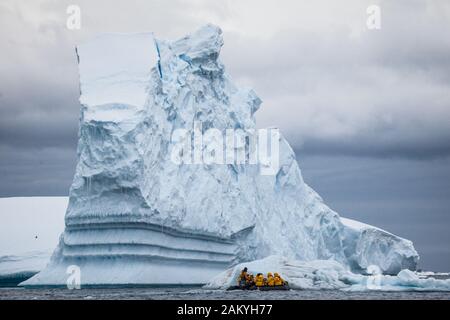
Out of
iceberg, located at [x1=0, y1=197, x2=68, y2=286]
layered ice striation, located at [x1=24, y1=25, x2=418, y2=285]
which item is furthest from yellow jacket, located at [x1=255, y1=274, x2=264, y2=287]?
iceberg, located at [x1=0, y1=197, x2=68, y2=286]

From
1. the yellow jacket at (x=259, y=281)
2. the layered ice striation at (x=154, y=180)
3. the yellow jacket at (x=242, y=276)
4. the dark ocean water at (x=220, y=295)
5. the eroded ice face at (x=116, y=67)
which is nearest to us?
the dark ocean water at (x=220, y=295)

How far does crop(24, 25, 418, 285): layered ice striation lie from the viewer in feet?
74.5

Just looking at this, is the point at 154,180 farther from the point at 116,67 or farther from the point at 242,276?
the point at 242,276

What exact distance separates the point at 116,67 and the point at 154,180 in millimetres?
3479

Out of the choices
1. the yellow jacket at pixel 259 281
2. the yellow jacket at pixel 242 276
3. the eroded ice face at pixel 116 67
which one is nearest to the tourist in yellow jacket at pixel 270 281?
the yellow jacket at pixel 259 281

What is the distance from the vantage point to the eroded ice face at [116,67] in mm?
23608

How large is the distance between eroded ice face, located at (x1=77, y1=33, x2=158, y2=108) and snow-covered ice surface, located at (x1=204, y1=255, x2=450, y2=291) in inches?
206

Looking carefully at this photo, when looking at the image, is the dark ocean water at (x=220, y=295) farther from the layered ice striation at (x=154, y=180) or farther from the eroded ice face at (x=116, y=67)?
the eroded ice face at (x=116, y=67)

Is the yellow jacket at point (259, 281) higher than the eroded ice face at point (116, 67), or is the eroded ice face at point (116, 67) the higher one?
the eroded ice face at point (116, 67)

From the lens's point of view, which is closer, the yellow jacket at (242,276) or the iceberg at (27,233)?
the yellow jacket at (242,276)

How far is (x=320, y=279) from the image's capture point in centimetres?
2259

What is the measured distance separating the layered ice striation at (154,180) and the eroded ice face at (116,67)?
1.1 inches

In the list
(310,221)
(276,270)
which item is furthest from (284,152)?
(276,270)

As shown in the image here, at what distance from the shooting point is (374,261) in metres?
34.1
